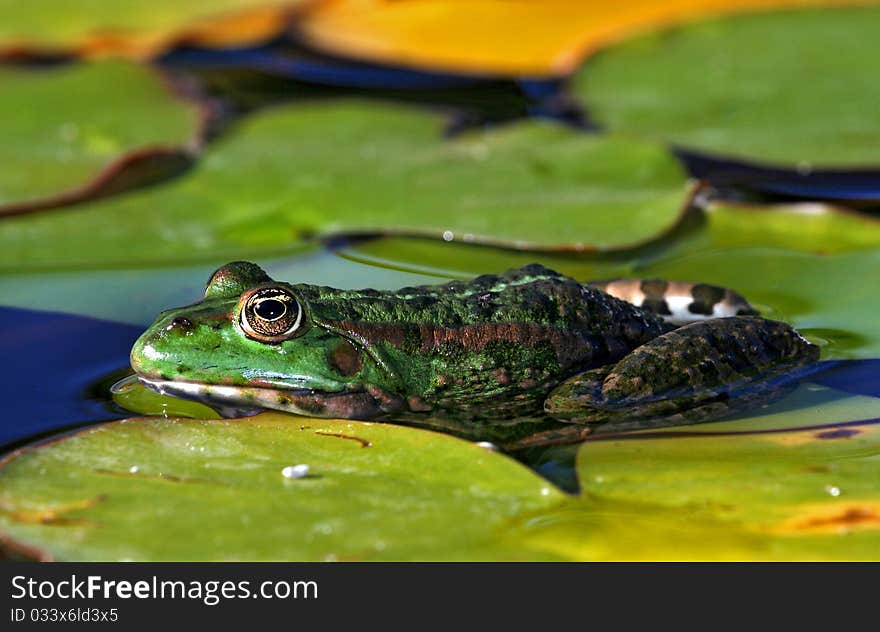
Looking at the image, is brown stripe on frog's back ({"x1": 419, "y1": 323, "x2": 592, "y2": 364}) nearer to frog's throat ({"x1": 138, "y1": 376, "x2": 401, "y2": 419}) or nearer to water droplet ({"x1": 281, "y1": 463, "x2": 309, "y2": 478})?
frog's throat ({"x1": 138, "y1": 376, "x2": 401, "y2": 419})

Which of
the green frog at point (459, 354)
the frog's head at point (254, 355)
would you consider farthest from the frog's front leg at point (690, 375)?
the frog's head at point (254, 355)

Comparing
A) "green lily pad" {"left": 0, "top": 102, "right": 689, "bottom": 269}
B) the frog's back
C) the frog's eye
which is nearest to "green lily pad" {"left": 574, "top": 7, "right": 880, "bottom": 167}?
"green lily pad" {"left": 0, "top": 102, "right": 689, "bottom": 269}

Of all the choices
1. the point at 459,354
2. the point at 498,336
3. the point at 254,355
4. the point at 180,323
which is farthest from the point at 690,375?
the point at 180,323

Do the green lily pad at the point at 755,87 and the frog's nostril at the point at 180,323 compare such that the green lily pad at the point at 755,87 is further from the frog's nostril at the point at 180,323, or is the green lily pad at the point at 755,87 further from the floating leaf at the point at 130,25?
the frog's nostril at the point at 180,323

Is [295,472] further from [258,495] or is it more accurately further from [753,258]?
[753,258]

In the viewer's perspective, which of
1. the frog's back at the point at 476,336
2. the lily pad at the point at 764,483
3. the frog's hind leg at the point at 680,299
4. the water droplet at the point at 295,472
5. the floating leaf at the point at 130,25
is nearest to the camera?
the lily pad at the point at 764,483

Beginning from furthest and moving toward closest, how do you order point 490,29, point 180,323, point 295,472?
1. point 490,29
2. point 180,323
3. point 295,472

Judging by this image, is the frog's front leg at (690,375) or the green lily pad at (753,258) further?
the green lily pad at (753,258)
